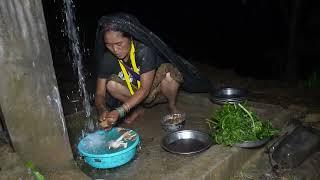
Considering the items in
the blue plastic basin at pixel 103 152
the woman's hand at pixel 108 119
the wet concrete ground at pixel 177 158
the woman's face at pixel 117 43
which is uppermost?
the woman's face at pixel 117 43

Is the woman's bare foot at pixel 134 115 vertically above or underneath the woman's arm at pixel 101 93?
underneath

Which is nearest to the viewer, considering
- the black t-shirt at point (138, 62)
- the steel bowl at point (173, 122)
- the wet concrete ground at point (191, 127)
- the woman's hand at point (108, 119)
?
the wet concrete ground at point (191, 127)

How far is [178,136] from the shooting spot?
167 inches

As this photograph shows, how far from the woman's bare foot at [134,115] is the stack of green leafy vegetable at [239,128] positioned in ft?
4.96

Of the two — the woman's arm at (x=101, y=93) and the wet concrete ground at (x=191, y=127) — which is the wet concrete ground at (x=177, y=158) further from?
the woman's arm at (x=101, y=93)

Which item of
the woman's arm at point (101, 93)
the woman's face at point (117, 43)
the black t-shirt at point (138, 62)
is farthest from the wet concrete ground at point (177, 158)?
the woman's face at point (117, 43)

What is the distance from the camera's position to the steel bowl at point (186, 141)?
13.2ft

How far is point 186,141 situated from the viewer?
13.8 feet

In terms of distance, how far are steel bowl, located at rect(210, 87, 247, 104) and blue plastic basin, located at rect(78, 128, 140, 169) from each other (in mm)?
1676

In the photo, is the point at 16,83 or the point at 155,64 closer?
the point at 16,83

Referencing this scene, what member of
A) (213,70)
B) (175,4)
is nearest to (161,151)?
(213,70)

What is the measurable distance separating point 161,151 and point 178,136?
0.95 feet

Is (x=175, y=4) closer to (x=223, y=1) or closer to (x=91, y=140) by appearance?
(x=223, y=1)

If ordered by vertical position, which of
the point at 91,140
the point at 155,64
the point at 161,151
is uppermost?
the point at 155,64
